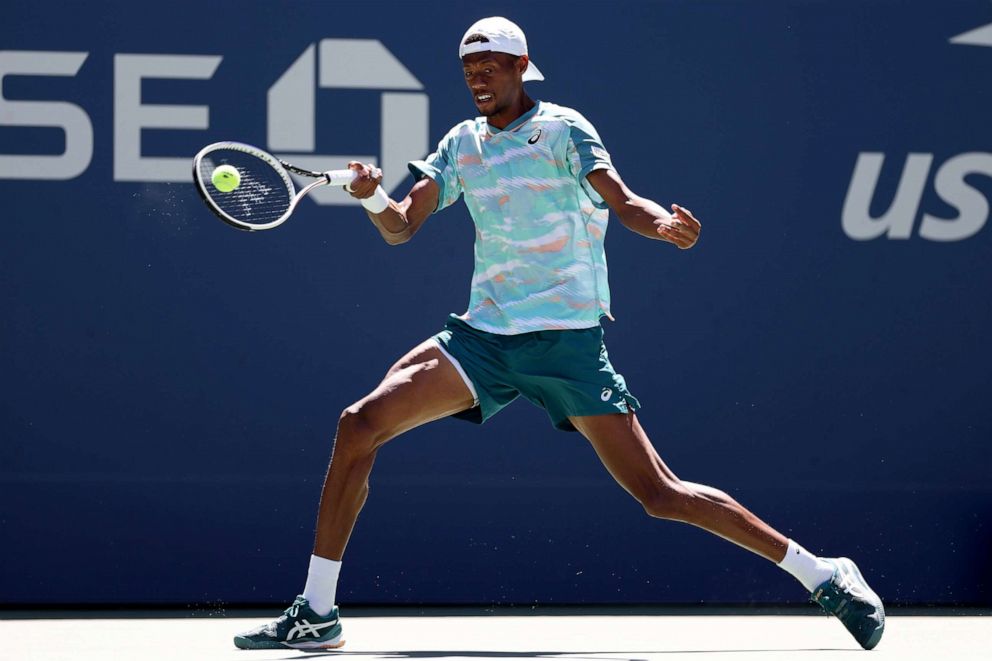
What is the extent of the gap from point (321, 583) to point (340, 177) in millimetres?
1141

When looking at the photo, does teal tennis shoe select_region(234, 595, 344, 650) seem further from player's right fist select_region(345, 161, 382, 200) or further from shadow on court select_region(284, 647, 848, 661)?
player's right fist select_region(345, 161, 382, 200)

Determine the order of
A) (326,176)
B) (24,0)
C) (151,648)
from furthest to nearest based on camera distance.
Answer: (24,0) → (151,648) → (326,176)

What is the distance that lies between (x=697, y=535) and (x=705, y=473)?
0.78 ft

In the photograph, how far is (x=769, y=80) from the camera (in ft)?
20.4

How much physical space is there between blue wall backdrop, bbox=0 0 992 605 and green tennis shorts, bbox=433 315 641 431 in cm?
138

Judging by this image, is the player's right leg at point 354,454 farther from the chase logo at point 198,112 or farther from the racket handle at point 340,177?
the chase logo at point 198,112

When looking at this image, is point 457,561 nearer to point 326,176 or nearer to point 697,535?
point 697,535

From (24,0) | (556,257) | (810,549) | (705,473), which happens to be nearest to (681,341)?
(705,473)

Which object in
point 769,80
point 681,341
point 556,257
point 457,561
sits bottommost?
point 457,561

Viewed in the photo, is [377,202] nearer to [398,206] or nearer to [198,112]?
[398,206]

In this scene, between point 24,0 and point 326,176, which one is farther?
point 24,0

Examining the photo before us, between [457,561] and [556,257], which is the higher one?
[556,257]

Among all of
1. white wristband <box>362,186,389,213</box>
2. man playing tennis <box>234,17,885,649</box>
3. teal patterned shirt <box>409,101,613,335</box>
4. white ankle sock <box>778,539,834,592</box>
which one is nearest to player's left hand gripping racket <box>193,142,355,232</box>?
white wristband <box>362,186,389,213</box>

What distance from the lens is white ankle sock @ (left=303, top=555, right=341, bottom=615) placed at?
4.70 metres
